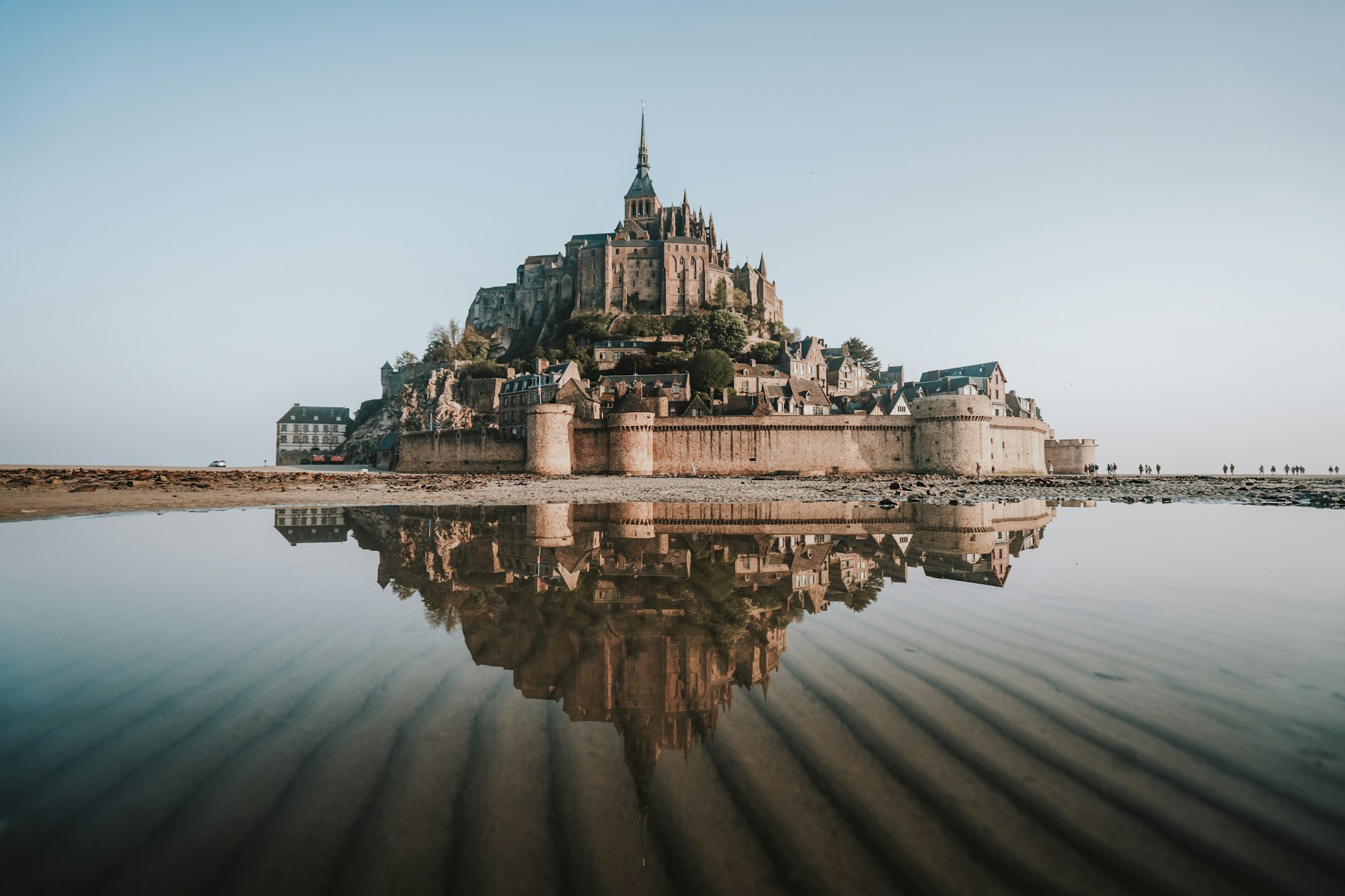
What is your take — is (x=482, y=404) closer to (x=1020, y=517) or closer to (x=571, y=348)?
(x=571, y=348)

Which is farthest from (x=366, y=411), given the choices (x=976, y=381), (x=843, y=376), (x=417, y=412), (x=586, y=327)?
(x=976, y=381)

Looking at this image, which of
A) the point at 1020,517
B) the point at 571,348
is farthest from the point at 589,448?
the point at 1020,517

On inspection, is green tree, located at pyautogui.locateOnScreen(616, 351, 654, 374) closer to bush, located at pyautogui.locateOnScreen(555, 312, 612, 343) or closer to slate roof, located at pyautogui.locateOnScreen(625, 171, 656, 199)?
bush, located at pyautogui.locateOnScreen(555, 312, 612, 343)

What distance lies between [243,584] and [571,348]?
2015 inches

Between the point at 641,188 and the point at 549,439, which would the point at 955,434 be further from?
the point at 641,188

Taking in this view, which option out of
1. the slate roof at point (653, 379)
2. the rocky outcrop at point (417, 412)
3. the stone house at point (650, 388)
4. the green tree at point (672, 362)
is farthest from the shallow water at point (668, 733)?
the rocky outcrop at point (417, 412)

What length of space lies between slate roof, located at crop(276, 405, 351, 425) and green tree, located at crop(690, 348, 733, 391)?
51131 mm

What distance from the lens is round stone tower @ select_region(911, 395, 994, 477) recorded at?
3834 cm

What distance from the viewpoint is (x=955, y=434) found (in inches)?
1511

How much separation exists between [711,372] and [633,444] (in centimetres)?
1311

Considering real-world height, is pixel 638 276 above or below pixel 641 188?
below

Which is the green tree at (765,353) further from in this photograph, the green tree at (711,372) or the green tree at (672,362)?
the green tree at (711,372)

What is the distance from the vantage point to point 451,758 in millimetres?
3346

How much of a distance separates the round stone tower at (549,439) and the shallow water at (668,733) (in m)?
31.4
